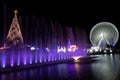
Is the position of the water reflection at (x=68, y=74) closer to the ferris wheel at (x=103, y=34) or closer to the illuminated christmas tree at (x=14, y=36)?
the illuminated christmas tree at (x=14, y=36)

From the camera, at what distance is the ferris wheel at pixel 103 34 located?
6397 cm

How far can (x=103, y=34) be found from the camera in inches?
2621

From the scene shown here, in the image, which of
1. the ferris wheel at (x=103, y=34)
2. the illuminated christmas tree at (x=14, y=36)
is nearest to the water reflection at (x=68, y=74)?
the illuminated christmas tree at (x=14, y=36)

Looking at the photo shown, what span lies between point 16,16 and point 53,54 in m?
7.42

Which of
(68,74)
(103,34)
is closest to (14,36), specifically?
(68,74)

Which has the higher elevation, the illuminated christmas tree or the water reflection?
the illuminated christmas tree

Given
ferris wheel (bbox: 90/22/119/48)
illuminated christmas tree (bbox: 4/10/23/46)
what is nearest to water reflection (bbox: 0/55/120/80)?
illuminated christmas tree (bbox: 4/10/23/46)

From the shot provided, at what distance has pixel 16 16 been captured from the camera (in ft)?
79.6

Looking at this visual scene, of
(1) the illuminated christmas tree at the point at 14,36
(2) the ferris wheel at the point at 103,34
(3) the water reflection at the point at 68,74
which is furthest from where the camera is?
(2) the ferris wheel at the point at 103,34

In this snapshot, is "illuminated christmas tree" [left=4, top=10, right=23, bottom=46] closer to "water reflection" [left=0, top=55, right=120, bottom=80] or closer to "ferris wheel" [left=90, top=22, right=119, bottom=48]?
"water reflection" [left=0, top=55, right=120, bottom=80]

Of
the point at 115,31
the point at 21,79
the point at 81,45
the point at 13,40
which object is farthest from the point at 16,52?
the point at 115,31

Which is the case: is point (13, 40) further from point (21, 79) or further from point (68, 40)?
point (68, 40)

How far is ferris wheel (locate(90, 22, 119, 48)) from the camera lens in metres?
64.0

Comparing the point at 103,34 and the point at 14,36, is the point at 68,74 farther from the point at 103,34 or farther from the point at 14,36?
the point at 103,34
